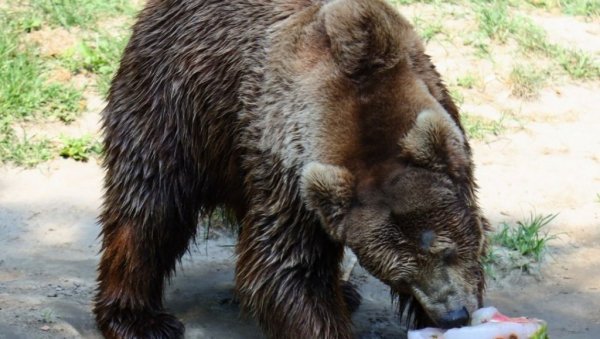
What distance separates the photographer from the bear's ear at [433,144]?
466cm

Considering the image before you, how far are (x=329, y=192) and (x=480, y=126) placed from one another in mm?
4058

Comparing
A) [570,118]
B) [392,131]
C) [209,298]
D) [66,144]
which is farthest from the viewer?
[570,118]

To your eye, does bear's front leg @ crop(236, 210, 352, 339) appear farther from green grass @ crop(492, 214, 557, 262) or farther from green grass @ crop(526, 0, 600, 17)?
green grass @ crop(526, 0, 600, 17)

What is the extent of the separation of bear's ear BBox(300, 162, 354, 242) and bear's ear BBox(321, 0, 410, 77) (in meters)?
0.49

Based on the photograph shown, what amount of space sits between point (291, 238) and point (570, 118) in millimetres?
4411

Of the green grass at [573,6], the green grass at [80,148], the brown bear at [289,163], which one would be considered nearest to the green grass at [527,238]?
the brown bear at [289,163]

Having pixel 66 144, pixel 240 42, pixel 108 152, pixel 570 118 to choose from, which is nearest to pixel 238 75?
pixel 240 42

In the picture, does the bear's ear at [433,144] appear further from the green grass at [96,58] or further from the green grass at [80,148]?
the green grass at [96,58]

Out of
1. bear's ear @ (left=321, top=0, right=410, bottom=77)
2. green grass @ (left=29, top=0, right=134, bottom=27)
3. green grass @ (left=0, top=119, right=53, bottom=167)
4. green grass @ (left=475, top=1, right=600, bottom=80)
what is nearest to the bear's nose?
bear's ear @ (left=321, top=0, right=410, bottom=77)

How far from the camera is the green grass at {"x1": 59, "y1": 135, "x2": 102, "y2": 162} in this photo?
820 centimetres

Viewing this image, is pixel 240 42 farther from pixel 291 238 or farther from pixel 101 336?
pixel 101 336

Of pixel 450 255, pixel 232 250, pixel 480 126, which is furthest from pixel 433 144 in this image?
pixel 480 126

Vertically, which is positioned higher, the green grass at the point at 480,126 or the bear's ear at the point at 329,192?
the bear's ear at the point at 329,192

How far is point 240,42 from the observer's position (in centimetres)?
548
